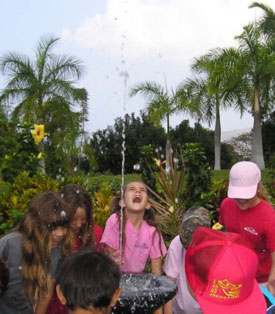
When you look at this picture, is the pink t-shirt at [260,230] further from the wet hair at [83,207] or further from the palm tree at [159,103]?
the palm tree at [159,103]

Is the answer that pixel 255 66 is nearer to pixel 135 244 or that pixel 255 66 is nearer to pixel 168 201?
pixel 168 201

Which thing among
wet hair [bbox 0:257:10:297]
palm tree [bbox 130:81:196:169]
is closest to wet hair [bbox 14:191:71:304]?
wet hair [bbox 0:257:10:297]

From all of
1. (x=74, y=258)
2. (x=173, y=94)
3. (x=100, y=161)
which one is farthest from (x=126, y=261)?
(x=100, y=161)

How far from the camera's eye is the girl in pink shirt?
2.96m

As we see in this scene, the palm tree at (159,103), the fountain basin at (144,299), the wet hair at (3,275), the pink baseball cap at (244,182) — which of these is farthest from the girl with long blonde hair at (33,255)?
the palm tree at (159,103)

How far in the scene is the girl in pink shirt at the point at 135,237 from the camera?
2955 millimetres

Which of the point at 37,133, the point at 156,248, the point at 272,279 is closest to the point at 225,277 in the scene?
the point at 272,279

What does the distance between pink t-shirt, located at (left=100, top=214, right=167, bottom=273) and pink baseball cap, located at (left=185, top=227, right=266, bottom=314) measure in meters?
1.02

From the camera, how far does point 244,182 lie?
2.72 metres

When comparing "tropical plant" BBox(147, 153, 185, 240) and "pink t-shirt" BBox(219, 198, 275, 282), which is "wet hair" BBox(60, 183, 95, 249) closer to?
"pink t-shirt" BBox(219, 198, 275, 282)

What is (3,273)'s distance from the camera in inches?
79.2

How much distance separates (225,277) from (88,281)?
0.56m

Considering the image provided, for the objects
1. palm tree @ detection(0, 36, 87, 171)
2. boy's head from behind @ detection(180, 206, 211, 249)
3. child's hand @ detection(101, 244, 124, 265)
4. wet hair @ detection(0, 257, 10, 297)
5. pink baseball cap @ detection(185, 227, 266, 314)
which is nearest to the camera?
pink baseball cap @ detection(185, 227, 266, 314)

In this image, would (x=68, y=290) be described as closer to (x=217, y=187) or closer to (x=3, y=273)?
(x=3, y=273)
